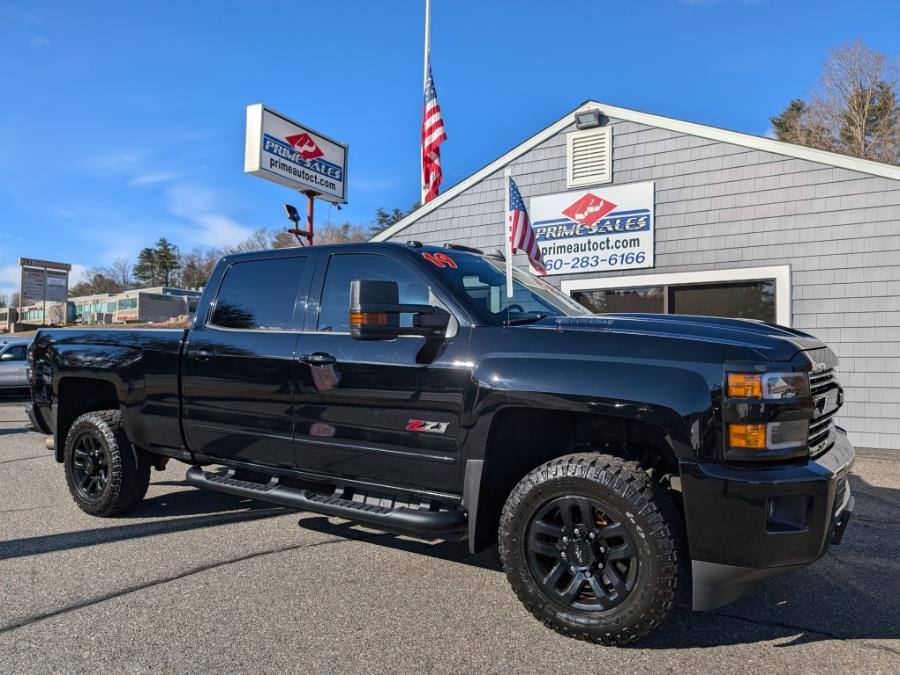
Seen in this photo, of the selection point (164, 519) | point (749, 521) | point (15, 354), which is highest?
point (15, 354)

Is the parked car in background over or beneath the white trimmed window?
beneath

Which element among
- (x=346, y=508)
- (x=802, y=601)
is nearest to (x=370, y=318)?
(x=346, y=508)

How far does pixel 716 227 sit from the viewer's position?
9.02 metres

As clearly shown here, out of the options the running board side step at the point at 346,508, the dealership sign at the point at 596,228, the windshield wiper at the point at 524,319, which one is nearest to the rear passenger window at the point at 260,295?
the running board side step at the point at 346,508

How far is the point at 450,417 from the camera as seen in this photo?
329 centimetres

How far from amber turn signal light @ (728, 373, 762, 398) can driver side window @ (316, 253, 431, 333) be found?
164 cm

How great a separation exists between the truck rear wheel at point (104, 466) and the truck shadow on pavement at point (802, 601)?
129 centimetres

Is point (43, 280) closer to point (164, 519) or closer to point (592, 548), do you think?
point (164, 519)

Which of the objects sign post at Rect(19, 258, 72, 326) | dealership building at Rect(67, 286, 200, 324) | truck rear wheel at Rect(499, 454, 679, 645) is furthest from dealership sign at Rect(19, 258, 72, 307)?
truck rear wheel at Rect(499, 454, 679, 645)

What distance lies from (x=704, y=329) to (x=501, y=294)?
1.15 metres

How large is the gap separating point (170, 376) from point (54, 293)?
5662 centimetres

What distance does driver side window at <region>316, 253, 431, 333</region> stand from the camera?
12.2ft

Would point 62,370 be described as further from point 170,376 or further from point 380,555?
point 380,555

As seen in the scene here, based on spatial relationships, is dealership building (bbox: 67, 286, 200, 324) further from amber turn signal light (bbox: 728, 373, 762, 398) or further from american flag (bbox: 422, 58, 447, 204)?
amber turn signal light (bbox: 728, 373, 762, 398)
